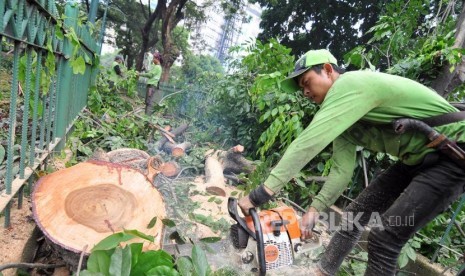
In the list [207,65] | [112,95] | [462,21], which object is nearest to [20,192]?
[462,21]

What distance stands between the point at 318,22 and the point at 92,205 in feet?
51.8

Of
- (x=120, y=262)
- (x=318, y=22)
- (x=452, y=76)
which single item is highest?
(x=318, y=22)

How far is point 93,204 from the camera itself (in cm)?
179

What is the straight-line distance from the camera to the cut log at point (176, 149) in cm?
475

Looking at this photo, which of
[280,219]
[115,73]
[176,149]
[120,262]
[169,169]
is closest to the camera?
[120,262]

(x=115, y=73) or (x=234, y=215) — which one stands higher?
(x=234, y=215)

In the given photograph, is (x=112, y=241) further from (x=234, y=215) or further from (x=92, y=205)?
(x=234, y=215)

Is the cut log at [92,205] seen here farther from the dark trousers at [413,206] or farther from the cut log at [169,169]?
the cut log at [169,169]

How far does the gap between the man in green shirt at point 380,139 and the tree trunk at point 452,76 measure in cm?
183

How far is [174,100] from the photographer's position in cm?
982

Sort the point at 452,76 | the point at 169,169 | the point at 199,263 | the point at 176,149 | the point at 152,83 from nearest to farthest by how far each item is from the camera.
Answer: the point at 199,263, the point at 452,76, the point at 169,169, the point at 176,149, the point at 152,83

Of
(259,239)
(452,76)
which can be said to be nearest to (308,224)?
(259,239)

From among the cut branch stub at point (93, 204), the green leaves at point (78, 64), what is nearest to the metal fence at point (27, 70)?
the green leaves at point (78, 64)

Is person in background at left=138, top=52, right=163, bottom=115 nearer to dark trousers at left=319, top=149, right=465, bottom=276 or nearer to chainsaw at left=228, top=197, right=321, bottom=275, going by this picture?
chainsaw at left=228, top=197, right=321, bottom=275
